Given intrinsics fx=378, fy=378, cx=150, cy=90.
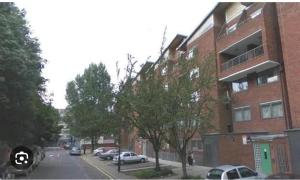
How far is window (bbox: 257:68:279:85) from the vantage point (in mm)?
29250

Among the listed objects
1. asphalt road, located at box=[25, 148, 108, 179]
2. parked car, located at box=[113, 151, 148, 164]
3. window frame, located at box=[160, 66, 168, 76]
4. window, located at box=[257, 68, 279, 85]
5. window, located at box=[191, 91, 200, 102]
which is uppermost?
window frame, located at box=[160, 66, 168, 76]

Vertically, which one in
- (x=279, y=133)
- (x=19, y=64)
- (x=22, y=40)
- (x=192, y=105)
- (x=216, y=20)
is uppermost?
(x=216, y=20)

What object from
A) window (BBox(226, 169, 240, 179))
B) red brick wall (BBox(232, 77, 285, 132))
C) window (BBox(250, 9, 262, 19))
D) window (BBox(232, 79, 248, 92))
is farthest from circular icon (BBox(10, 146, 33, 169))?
window (BBox(232, 79, 248, 92))

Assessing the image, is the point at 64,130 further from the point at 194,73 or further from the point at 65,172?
the point at 194,73

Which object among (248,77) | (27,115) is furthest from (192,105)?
(27,115)

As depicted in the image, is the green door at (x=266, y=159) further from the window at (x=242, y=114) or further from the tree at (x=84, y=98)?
the tree at (x=84, y=98)

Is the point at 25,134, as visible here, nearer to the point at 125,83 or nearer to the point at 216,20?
the point at 125,83

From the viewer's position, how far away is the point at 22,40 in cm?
2589

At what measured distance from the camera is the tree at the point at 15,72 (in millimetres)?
22984

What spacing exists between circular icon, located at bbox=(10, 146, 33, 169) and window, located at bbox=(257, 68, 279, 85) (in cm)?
2701

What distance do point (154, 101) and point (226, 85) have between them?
34.1 feet

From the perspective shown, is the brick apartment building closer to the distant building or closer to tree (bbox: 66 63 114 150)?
tree (bbox: 66 63 114 150)

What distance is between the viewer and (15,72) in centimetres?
2428

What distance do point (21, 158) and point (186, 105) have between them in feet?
73.9
